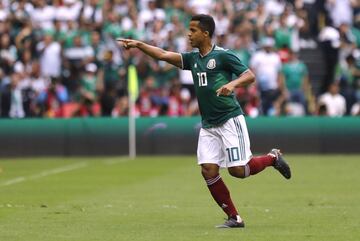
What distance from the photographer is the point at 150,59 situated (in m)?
29.2

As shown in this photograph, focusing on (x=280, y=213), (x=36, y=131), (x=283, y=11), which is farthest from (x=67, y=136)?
(x=280, y=213)

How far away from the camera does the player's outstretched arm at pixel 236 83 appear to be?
12.0 meters

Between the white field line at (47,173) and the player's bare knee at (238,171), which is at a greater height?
the player's bare knee at (238,171)

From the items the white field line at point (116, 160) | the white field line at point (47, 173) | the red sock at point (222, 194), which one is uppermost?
the red sock at point (222, 194)

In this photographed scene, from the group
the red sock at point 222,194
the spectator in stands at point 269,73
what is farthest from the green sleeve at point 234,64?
the spectator in stands at point 269,73

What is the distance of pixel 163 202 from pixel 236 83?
4.41 metres

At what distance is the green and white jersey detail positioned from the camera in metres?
12.5

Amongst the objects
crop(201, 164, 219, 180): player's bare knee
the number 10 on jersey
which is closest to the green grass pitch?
crop(201, 164, 219, 180): player's bare knee

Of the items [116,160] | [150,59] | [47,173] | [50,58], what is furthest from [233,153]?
[50,58]

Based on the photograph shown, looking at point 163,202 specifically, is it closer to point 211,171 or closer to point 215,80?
point 211,171

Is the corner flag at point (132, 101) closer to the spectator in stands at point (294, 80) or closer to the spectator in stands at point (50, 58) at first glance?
the spectator in stands at point (50, 58)

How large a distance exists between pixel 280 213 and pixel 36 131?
1487cm

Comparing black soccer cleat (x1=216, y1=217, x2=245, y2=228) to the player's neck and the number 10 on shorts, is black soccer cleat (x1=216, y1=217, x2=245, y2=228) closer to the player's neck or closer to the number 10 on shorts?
the number 10 on shorts

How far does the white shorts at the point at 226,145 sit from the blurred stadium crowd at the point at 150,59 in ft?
50.0
